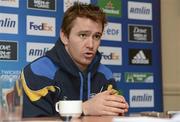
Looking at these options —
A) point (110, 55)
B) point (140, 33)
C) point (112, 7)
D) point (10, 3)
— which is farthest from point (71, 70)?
point (140, 33)

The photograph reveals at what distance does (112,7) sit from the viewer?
345 cm

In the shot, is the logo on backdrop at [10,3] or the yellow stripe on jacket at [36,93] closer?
the yellow stripe on jacket at [36,93]

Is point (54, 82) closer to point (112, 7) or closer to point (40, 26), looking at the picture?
point (40, 26)

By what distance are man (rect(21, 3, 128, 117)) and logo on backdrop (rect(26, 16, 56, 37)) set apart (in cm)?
106

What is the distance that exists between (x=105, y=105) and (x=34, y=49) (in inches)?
62.9

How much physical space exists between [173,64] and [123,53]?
0.70 m

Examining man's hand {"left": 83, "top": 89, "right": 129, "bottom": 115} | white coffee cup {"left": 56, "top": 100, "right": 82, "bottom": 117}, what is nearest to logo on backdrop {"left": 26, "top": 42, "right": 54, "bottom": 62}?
man's hand {"left": 83, "top": 89, "right": 129, "bottom": 115}

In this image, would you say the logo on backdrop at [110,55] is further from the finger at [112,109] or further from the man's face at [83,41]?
the finger at [112,109]

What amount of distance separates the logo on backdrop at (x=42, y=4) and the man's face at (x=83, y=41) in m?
1.15

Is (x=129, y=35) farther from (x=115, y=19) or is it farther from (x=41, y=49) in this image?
(x=41, y=49)

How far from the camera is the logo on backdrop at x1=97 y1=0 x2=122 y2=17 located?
3412 millimetres

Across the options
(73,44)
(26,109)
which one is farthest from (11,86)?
(73,44)

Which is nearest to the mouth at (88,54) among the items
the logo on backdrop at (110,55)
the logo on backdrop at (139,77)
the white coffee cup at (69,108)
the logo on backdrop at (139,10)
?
the white coffee cup at (69,108)

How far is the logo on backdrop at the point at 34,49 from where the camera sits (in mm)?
3014
